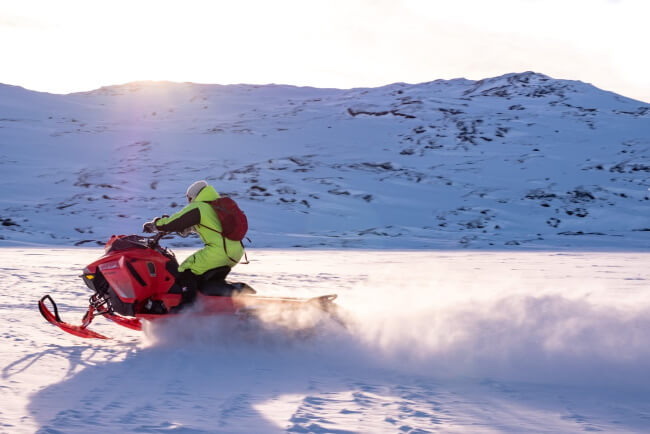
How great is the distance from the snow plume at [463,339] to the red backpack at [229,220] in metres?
0.73

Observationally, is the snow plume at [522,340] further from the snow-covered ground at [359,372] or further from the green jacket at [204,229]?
the green jacket at [204,229]

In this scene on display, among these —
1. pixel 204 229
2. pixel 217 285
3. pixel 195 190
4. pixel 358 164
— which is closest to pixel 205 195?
pixel 195 190

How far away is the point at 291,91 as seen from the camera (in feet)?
228

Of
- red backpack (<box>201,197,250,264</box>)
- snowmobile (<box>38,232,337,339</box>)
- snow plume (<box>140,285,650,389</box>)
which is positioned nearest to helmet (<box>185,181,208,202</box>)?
red backpack (<box>201,197,250,264</box>)

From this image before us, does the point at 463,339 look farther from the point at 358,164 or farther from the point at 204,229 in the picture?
the point at 358,164

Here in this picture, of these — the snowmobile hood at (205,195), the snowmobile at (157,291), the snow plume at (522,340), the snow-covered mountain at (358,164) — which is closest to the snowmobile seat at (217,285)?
the snowmobile at (157,291)

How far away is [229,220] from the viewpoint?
5559 mm

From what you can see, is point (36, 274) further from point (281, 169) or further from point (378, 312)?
point (281, 169)

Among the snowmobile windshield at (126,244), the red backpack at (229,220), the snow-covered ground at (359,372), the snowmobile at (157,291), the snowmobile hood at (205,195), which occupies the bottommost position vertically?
the snow-covered ground at (359,372)

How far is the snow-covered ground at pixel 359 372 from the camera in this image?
380 centimetres

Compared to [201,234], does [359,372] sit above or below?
below

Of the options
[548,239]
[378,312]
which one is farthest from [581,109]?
[378,312]

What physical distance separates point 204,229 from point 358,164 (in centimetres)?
3232

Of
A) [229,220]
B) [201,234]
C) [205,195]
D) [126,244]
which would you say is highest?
[205,195]
